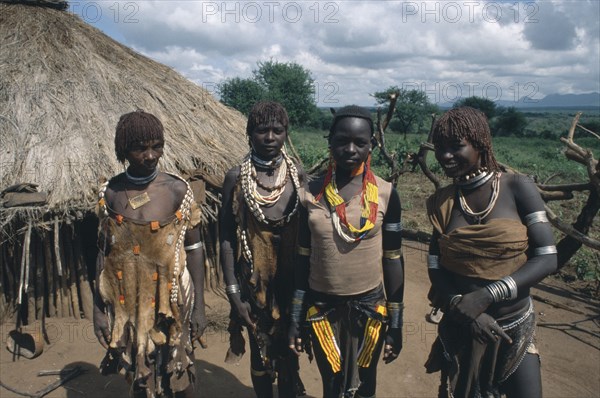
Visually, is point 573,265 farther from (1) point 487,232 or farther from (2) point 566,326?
(1) point 487,232

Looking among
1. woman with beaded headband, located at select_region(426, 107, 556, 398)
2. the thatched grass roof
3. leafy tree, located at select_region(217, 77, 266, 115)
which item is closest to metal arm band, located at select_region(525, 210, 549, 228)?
woman with beaded headband, located at select_region(426, 107, 556, 398)

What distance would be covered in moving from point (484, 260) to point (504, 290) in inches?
5.6

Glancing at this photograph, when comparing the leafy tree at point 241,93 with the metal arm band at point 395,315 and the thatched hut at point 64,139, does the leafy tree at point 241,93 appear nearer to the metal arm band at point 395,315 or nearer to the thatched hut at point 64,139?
the thatched hut at point 64,139

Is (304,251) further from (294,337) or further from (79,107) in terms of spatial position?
(79,107)

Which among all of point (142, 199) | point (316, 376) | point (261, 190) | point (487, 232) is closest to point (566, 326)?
point (316, 376)

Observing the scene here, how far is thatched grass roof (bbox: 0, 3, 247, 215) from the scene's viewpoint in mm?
4172

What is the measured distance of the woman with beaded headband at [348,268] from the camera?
84.0 inches

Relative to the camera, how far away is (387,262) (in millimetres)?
2225

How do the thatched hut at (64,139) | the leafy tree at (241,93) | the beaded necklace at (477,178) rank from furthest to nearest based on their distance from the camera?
the leafy tree at (241,93), the thatched hut at (64,139), the beaded necklace at (477,178)

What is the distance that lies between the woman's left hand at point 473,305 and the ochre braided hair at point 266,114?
1235 mm

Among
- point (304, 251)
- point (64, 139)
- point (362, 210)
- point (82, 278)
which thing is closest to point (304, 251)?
point (304, 251)

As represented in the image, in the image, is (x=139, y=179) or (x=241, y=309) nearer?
(x=139, y=179)

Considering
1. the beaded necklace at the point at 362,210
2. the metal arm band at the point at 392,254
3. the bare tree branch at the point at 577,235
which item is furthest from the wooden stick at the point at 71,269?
the bare tree branch at the point at 577,235

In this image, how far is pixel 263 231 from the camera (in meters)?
2.45
